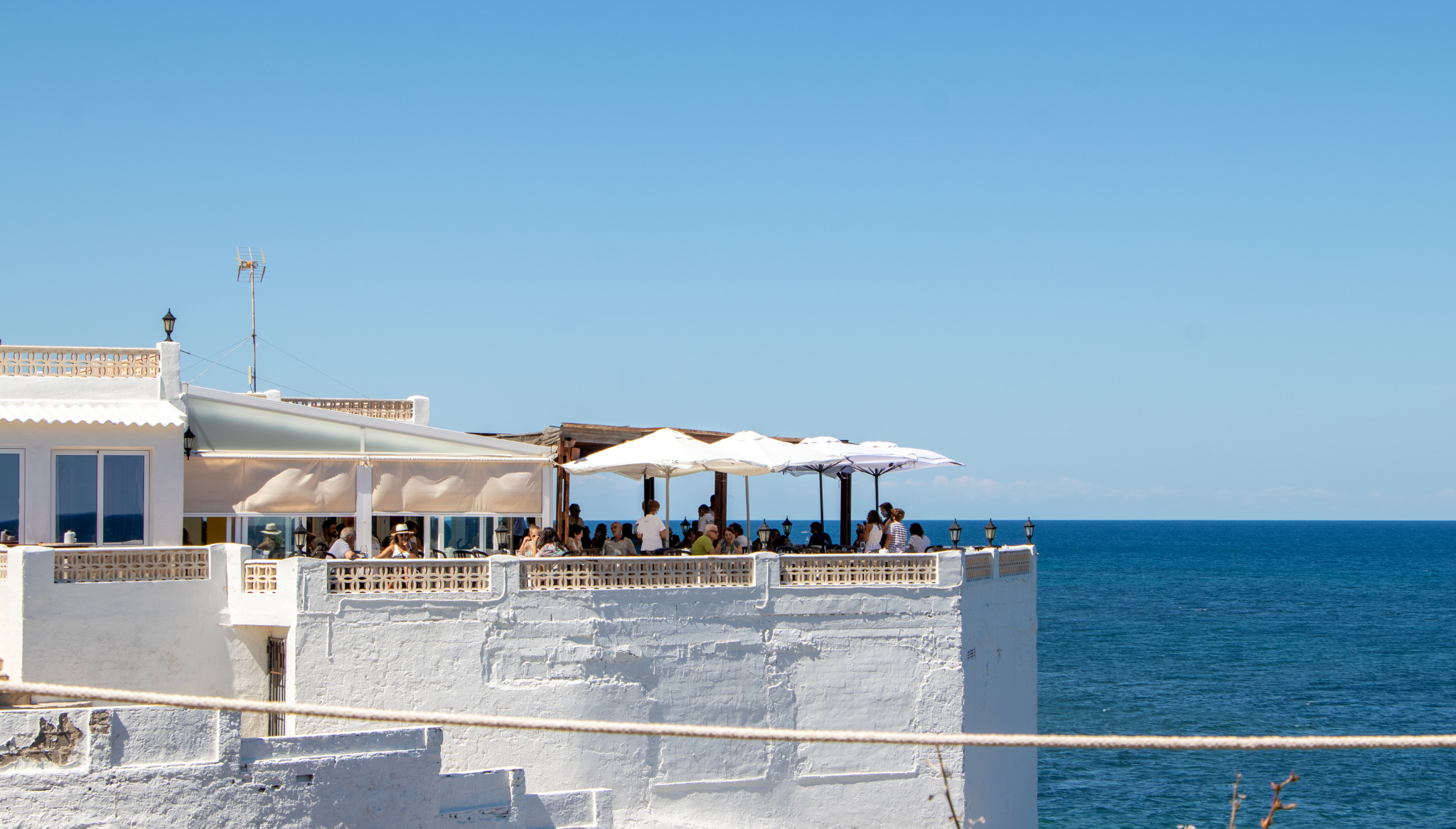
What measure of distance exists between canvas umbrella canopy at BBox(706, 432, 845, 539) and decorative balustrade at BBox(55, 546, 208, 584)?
693cm

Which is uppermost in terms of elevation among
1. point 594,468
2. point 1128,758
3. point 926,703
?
point 594,468

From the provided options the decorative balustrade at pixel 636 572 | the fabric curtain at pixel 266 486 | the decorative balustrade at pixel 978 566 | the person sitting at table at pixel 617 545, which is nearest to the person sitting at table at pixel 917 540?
the decorative balustrade at pixel 978 566

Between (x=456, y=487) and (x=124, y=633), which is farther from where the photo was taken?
(x=456, y=487)

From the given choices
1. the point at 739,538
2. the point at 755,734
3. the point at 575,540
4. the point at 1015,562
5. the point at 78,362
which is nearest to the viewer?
the point at 755,734

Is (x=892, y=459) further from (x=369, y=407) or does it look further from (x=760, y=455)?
(x=369, y=407)

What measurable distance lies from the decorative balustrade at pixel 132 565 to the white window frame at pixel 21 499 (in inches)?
60.1

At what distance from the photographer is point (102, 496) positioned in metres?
17.9

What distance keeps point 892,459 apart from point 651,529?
12.9 ft

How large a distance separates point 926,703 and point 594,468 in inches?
221

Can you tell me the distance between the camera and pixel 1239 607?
80.9 m

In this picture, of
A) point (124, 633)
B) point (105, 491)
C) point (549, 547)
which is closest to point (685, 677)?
point (549, 547)

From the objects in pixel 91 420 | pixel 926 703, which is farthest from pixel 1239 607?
pixel 91 420

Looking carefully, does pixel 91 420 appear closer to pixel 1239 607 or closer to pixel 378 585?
pixel 378 585

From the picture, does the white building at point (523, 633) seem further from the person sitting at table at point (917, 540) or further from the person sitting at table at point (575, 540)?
the person sitting at table at point (575, 540)
